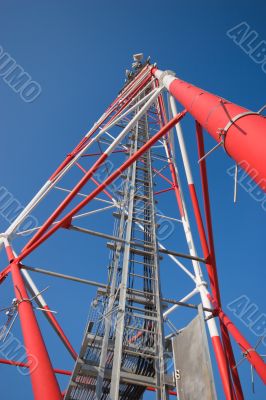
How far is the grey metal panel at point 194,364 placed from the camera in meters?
5.00

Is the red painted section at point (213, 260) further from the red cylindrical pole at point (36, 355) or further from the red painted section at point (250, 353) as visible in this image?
the red cylindrical pole at point (36, 355)

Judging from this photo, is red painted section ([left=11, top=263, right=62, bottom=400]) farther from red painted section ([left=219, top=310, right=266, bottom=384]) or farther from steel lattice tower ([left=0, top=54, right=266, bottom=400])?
red painted section ([left=219, top=310, right=266, bottom=384])

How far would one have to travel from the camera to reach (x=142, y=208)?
31.2 ft

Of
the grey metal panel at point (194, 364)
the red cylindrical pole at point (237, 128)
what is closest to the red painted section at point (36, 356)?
the grey metal panel at point (194, 364)

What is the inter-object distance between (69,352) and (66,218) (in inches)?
122

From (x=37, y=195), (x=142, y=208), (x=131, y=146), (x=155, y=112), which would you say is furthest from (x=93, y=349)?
(x=155, y=112)

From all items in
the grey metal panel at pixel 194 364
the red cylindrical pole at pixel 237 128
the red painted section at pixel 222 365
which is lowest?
the grey metal panel at pixel 194 364

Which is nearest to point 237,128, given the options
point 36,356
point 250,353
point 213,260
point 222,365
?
point 250,353

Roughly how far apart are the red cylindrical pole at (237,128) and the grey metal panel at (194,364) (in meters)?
2.80

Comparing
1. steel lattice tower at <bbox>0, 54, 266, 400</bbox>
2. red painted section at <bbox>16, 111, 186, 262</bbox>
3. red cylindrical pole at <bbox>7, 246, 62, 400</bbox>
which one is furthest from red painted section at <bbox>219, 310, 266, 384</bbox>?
red painted section at <bbox>16, 111, 186, 262</bbox>

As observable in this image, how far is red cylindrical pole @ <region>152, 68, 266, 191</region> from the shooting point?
351 centimetres

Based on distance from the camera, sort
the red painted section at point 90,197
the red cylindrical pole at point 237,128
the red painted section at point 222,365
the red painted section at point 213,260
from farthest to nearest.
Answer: the red painted section at point 90,197, the red painted section at point 213,260, the red painted section at point 222,365, the red cylindrical pole at point 237,128

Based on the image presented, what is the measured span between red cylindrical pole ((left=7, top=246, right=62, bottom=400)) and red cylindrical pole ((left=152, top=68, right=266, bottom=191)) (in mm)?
3893

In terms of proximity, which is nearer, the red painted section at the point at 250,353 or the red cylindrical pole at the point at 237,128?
the red cylindrical pole at the point at 237,128
